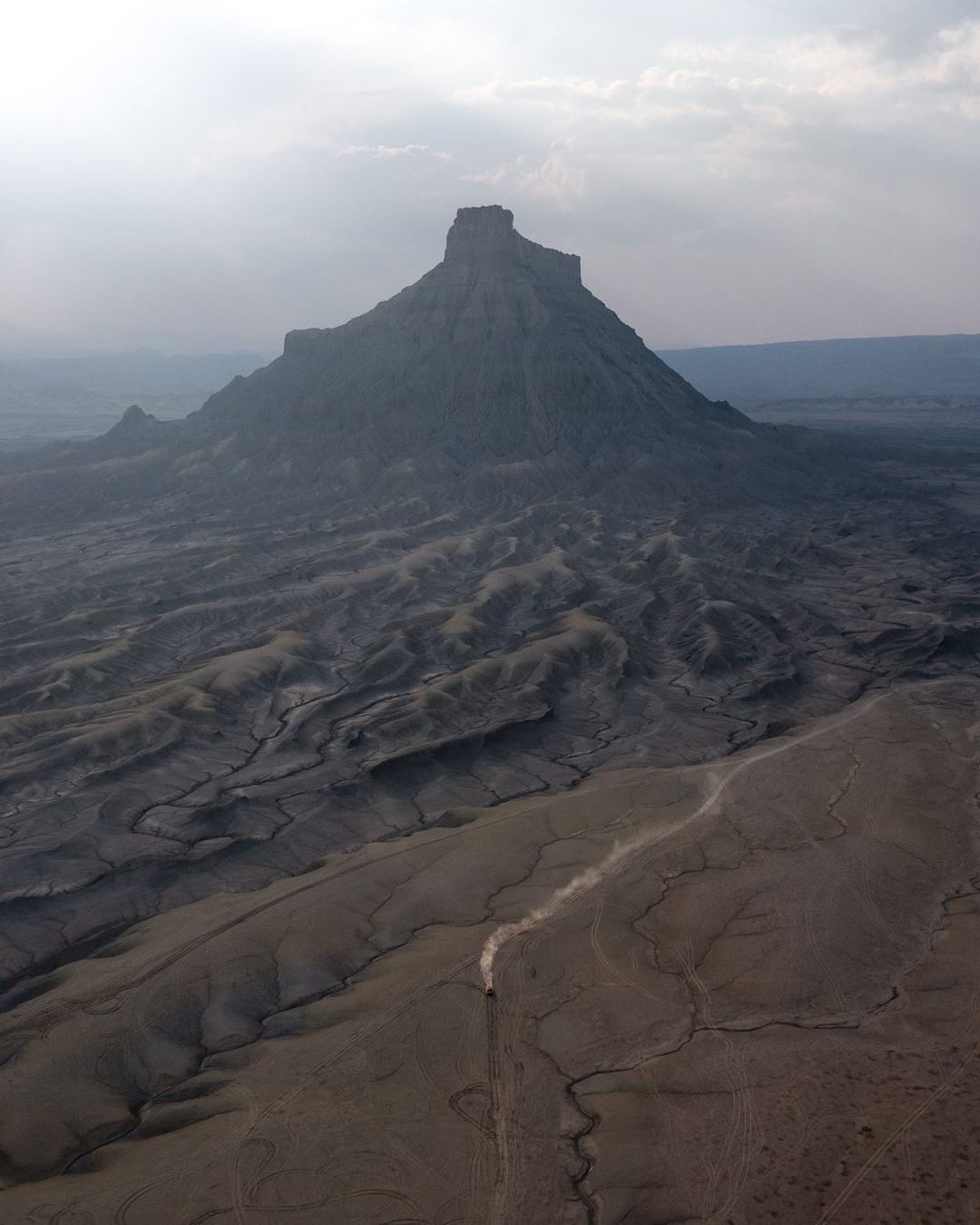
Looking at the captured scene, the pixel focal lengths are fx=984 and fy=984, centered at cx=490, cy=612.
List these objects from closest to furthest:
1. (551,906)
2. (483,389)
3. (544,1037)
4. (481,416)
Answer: (544,1037), (551,906), (481,416), (483,389)

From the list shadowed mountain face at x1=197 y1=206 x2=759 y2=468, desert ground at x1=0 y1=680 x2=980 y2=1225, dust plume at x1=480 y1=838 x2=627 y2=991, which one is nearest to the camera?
desert ground at x1=0 y1=680 x2=980 y2=1225

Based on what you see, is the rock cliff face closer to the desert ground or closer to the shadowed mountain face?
the shadowed mountain face

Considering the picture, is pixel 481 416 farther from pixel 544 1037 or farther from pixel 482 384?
pixel 544 1037

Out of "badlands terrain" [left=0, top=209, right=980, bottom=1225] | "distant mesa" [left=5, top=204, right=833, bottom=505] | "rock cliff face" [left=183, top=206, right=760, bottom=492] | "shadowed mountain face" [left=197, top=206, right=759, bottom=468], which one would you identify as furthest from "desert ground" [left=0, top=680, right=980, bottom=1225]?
"rock cliff face" [left=183, top=206, right=760, bottom=492]

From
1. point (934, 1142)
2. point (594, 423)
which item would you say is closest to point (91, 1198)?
point (934, 1142)

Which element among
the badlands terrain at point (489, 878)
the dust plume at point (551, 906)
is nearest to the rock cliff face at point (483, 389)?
the badlands terrain at point (489, 878)

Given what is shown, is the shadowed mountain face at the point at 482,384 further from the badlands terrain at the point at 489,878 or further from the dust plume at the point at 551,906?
the dust plume at the point at 551,906

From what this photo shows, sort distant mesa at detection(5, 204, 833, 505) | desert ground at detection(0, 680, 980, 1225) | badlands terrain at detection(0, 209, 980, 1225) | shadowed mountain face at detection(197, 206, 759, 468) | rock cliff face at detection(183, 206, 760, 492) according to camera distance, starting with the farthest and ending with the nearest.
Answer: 1. shadowed mountain face at detection(197, 206, 759, 468)
2. rock cliff face at detection(183, 206, 760, 492)
3. distant mesa at detection(5, 204, 833, 505)
4. badlands terrain at detection(0, 209, 980, 1225)
5. desert ground at detection(0, 680, 980, 1225)

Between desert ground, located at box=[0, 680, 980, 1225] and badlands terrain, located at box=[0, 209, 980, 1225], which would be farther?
badlands terrain, located at box=[0, 209, 980, 1225]

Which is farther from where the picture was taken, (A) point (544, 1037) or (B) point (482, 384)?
(B) point (482, 384)

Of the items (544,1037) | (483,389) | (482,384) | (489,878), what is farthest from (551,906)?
(482,384)
